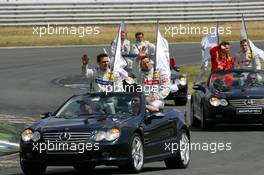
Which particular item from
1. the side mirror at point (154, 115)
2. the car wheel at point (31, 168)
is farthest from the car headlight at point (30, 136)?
the side mirror at point (154, 115)

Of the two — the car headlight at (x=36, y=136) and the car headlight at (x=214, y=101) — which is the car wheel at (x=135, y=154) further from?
the car headlight at (x=214, y=101)

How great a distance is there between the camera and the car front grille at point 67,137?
15.5 metres

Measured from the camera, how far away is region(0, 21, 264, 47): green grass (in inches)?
1900

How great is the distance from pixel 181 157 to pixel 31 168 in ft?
8.49

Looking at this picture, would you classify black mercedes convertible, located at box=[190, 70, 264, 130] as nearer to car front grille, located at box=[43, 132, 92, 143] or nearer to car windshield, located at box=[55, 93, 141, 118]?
car windshield, located at box=[55, 93, 141, 118]

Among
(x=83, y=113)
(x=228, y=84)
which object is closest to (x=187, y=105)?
(x=228, y=84)

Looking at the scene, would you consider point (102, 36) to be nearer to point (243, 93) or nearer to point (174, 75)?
point (174, 75)

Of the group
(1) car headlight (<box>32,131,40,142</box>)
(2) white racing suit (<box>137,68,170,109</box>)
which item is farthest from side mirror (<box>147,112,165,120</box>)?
(2) white racing suit (<box>137,68,170,109</box>)

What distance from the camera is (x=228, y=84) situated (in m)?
24.6

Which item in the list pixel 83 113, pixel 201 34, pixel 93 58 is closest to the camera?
pixel 83 113

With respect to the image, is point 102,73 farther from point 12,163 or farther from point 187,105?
point 187,105

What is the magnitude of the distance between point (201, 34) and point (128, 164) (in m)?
34.4

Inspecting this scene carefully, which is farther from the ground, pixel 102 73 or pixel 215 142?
pixel 102 73

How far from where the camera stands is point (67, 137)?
15547 millimetres
